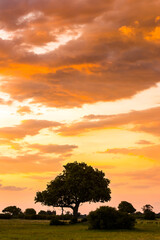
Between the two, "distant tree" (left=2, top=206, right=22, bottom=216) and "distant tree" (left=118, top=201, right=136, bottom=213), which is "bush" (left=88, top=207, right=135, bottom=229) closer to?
"distant tree" (left=118, top=201, right=136, bottom=213)

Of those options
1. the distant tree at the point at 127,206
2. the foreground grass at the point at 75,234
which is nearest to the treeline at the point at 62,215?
the distant tree at the point at 127,206

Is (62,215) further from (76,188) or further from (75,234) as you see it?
(75,234)

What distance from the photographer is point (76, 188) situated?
8381cm

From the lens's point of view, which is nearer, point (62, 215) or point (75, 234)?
point (75, 234)

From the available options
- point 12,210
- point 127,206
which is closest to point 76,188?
point 127,206

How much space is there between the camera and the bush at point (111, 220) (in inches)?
2169

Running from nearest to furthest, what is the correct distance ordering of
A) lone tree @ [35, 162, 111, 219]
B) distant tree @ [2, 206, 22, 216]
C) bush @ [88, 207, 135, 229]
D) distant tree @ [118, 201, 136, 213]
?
bush @ [88, 207, 135, 229], lone tree @ [35, 162, 111, 219], distant tree @ [118, 201, 136, 213], distant tree @ [2, 206, 22, 216]

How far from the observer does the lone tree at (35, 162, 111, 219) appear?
83.9 m

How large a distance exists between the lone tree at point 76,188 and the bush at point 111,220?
26.8 metres

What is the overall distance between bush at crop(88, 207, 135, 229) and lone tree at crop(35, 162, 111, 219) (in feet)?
87.9

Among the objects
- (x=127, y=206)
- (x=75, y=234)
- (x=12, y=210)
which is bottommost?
(x=75, y=234)

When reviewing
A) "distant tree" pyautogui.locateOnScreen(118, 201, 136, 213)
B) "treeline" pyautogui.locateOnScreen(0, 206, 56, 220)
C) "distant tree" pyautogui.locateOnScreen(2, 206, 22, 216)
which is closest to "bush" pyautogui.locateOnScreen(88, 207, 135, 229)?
"treeline" pyautogui.locateOnScreen(0, 206, 56, 220)

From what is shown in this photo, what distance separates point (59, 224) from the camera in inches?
2734

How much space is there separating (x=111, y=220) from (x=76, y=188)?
28732mm
